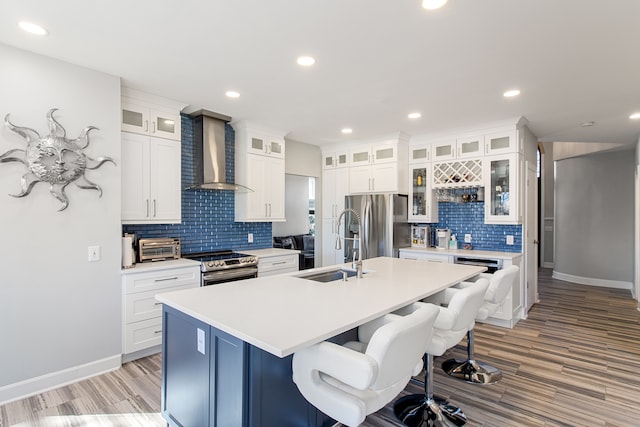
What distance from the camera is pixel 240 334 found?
4.69 ft

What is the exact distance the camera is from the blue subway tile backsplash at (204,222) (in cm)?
389

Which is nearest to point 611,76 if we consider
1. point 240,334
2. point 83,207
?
point 240,334

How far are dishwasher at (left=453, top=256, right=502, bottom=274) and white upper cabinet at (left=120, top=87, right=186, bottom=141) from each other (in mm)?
3754

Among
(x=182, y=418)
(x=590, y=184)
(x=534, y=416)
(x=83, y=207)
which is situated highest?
(x=590, y=184)

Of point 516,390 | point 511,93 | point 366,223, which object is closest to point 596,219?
point 366,223

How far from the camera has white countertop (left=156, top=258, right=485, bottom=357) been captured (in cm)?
143

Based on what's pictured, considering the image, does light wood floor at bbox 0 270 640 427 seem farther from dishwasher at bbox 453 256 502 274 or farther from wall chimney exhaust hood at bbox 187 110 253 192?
wall chimney exhaust hood at bbox 187 110 253 192

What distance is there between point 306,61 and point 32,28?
1834 mm

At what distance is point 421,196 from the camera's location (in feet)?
16.7

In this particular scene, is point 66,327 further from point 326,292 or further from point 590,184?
point 590,184

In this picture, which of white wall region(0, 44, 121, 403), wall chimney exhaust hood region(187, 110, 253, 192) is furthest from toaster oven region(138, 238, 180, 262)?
wall chimney exhaust hood region(187, 110, 253, 192)

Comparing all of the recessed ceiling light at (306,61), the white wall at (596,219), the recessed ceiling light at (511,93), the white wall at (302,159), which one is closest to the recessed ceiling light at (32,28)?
the recessed ceiling light at (306,61)

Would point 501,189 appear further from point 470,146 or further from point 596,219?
point 596,219

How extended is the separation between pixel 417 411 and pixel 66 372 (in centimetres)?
274
